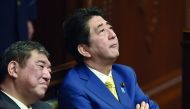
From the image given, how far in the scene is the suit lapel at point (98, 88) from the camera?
7.97ft

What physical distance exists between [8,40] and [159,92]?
178cm

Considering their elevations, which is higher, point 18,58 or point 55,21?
point 18,58

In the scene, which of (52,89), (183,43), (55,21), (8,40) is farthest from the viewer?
(55,21)

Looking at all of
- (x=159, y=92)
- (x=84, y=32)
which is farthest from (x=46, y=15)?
(x=84, y=32)

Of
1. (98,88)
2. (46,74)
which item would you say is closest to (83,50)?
(98,88)

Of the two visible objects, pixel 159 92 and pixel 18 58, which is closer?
pixel 18 58

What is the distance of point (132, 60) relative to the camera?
4668 millimetres

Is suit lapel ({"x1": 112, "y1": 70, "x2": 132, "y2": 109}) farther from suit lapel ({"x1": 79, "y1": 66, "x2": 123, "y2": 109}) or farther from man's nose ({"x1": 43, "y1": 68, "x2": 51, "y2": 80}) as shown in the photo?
man's nose ({"x1": 43, "y1": 68, "x2": 51, "y2": 80})

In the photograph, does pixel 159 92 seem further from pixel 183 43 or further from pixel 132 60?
pixel 183 43

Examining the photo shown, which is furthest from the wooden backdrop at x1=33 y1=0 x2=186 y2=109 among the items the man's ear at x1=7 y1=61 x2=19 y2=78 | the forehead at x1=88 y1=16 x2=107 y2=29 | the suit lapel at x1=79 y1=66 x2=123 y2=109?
the man's ear at x1=7 y1=61 x2=19 y2=78

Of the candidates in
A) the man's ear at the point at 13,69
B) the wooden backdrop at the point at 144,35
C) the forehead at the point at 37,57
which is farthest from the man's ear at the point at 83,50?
the wooden backdrop at the point at 144,35

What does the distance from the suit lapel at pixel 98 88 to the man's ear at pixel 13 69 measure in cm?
44

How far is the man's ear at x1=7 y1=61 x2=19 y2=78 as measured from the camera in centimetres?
208

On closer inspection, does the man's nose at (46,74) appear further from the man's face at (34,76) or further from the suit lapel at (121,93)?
the suit lapel at (121,93)
